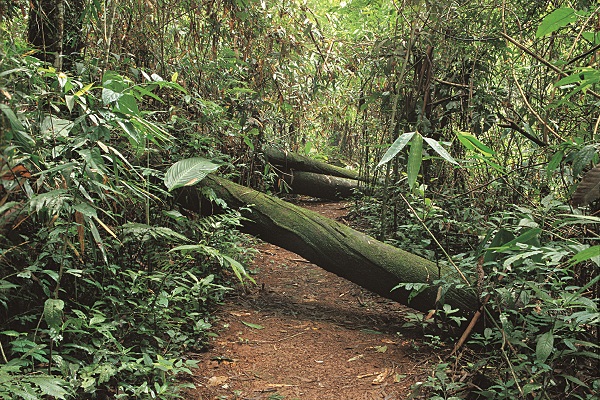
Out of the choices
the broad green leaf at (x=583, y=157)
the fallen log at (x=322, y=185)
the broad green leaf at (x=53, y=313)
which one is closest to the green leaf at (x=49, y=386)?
the broad green leaf at (x=53, y=313)

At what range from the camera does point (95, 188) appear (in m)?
2.23

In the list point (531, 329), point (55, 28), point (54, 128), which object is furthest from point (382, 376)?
point (55, 28)

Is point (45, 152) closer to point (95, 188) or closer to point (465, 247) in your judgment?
point (95, 188)

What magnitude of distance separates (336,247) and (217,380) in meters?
1.59

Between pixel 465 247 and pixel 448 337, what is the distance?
1.19 meters

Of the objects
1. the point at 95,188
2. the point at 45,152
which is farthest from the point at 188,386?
the point at 45,152

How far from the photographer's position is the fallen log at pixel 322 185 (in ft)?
26.1

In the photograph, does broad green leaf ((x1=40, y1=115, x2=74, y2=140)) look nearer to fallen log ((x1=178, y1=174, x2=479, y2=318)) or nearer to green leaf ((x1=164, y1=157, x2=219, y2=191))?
green leaf ((x1=164, y1=157, x2=219, y2=191))

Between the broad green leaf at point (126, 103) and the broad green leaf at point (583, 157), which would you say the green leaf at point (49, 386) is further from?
the broad green leaf at point (583, 157)

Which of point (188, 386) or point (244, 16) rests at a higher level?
point (244, 16)

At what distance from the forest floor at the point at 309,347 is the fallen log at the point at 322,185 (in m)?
3.49

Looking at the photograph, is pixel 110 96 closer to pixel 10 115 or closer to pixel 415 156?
pixel 10 115

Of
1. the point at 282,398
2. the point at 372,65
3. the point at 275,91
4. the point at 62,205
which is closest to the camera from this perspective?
the point at 62,205

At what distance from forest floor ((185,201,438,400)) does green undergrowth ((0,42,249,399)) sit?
27 cm
